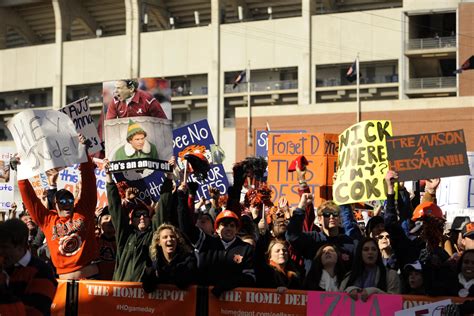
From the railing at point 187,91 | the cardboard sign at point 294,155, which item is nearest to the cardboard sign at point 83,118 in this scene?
the cardboard sign at point 294,155

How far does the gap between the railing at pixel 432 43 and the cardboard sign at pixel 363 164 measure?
43268mm

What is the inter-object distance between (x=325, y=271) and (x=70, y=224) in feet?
8.18

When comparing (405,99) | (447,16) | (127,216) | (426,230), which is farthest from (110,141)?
(447,16)

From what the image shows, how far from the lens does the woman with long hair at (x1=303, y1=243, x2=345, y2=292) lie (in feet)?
28.8

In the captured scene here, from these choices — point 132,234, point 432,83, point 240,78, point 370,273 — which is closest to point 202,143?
point 132,234

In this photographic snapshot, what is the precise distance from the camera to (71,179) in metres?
16.0

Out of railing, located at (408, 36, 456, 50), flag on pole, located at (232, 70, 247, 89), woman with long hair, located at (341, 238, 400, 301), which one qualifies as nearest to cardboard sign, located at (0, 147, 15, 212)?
woman with long hair, located at (341, 238, 400, 301)

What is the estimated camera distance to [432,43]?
180 feet

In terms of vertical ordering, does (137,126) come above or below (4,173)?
above

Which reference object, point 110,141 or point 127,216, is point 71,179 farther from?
point 127,216

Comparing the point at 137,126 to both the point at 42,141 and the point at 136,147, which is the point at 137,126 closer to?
the point at 136,147

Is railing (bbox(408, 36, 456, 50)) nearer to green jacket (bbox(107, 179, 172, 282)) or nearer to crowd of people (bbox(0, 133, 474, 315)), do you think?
crowd of people (bbox(0, 133, 474, 315))

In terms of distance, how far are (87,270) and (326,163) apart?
803 cm

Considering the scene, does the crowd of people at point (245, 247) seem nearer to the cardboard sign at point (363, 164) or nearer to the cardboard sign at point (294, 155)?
the cardboard sign at point (363, 164)
